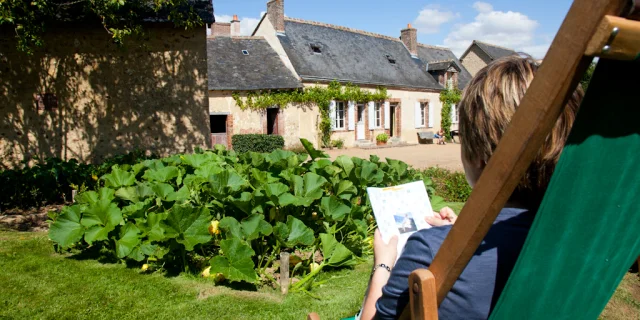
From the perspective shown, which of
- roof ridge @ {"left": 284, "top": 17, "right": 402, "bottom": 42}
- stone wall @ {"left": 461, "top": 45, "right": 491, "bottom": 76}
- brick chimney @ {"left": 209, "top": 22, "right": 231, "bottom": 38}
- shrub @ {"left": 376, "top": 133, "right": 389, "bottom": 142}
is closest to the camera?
roof ridge @ {"left": 284, "top": 17, "right": 402, "bottom": 42}

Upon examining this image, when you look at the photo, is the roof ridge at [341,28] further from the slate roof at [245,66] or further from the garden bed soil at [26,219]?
the garden bed soil at [26,219]

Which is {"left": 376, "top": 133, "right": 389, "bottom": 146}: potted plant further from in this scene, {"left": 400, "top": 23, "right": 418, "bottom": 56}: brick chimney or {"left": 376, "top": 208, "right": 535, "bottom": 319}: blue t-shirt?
{"left": 376, "top": 208, "right": 535, "bottom": 319}: blue t-shirt

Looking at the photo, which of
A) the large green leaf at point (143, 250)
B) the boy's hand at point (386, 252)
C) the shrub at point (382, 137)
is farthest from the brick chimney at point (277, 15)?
the boy's hand at point (386, 252)

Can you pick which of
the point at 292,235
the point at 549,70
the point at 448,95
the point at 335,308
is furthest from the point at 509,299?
the point at 448,95

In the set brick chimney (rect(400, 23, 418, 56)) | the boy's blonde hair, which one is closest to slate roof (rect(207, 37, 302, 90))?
brick chimney (rect(400, 23, 418, 56))

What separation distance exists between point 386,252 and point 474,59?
3756 centimetres

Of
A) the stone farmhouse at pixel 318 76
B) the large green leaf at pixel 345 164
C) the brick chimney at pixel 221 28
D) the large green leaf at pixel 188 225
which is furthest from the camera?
the brick chimney at pixel 221 28

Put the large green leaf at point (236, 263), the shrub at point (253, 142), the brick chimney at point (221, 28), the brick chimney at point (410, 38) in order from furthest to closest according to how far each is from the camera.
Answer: the brick chimney at point (410, 38)
the brick chimney at point (221, 28)
the shrub at point (253, 142)
the large green leaf at point (236, 263)

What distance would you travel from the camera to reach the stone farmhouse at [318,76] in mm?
20484

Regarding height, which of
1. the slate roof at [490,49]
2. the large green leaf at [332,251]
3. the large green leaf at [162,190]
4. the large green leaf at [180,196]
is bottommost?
the large green leaf at [332,251]

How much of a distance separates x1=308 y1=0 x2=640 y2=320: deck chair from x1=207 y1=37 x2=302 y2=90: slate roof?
768 inches

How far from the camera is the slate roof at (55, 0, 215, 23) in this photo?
793 cm

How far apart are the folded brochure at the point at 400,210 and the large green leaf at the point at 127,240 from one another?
286 centimetres

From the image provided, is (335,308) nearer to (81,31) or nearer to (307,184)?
(307,184)
